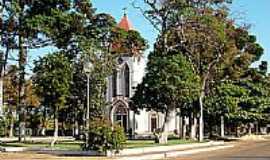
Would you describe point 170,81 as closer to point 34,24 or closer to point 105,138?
point 34,24

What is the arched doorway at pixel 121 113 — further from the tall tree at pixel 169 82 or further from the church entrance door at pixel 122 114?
the tall tree at pixel 169 82

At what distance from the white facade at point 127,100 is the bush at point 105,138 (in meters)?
42.9

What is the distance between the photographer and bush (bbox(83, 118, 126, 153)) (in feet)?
108

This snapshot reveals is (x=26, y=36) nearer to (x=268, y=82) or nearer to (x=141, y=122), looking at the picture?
(x=141, y=122)

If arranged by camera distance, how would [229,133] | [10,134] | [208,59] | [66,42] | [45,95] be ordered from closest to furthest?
[45,95] < [66,42] < [208,59] < [10,134] < [229,133]

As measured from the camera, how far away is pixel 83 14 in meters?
47.9

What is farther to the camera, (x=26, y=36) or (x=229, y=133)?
(x=229, y=133)

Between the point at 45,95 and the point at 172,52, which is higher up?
the point at 172,52

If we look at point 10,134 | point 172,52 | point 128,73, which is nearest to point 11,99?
point 10,134

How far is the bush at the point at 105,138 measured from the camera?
3280cm

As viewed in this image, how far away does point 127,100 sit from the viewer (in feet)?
252

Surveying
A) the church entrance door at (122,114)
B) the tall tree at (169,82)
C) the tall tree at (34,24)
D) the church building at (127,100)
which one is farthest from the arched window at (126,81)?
the tall tree at (34,24)

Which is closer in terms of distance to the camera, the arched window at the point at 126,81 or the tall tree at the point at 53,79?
the tall tree at the point at 53,79

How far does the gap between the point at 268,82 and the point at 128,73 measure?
18.9 meters
